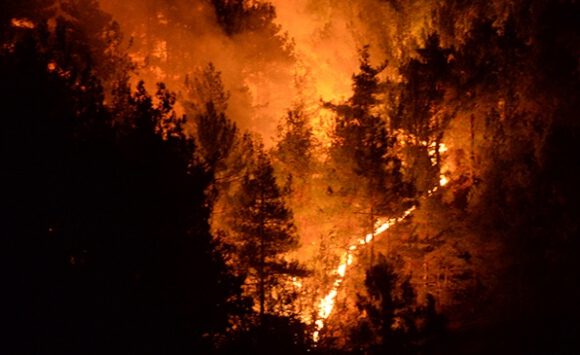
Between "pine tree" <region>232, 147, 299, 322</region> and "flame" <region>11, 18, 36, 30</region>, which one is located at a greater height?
"flame" <region>11, 18, 36, 30</region>

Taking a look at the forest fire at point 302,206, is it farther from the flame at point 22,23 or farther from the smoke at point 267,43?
the smoke at point 267,43

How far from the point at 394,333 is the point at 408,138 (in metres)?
7.68

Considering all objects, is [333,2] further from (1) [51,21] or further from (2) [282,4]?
(1) [51,21]

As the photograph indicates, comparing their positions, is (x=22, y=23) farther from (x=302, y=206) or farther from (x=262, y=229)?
(x=262, y=229)

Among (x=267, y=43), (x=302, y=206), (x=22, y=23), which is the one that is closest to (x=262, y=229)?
(x=302, y=206)

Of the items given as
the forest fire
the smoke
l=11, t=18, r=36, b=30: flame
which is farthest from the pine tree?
l=11, t=18, r=36, b=30: flame

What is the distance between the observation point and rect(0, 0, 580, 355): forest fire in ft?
32.0

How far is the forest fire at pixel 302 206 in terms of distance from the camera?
977 centimetres

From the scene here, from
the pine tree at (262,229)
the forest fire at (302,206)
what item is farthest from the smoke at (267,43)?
the pine tree at (262,229)

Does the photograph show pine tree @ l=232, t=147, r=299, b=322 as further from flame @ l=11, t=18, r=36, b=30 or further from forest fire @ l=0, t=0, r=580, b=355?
flame @ l=11, t=18, r=36, b=30

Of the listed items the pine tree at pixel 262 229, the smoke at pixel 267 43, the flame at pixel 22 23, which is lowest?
the pine tree at pixel 262 229

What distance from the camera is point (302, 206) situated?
18.5m

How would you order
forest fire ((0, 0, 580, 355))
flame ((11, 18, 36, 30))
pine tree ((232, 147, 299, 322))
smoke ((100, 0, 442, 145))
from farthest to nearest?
smoke ((100, 0, 442, 145))
flame ((11, 18, 36, 30))
pine tree ((232, 147, 299, 322))
forest fire ((0, 0, 580, 355))

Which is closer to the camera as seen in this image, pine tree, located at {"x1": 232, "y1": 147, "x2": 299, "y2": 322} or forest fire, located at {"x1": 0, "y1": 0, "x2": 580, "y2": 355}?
forest fire, located at {"x1": 0, "y1": 0, "x2": 580, "y2": 355}
